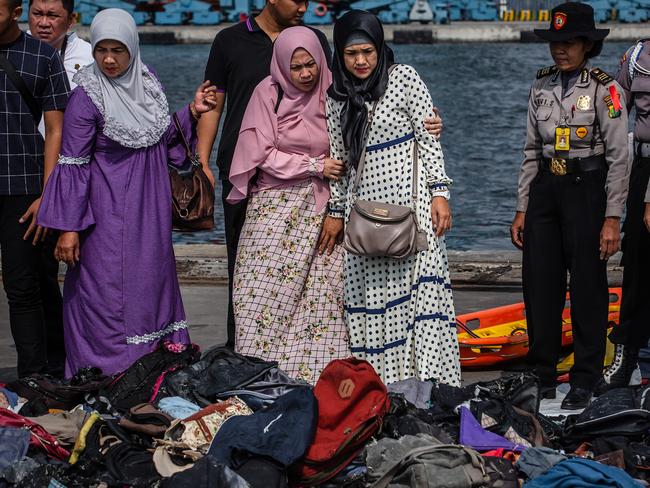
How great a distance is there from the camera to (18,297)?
20.4 feet

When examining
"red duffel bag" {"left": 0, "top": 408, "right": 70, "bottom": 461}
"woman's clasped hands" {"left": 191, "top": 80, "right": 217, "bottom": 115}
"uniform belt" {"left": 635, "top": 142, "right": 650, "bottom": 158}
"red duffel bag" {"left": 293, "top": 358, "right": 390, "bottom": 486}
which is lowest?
"red duffel bag" {"left": 0, "top": 408, "right": 70, "bottom": 461}

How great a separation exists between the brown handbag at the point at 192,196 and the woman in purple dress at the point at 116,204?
4cm

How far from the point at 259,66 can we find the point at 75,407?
1.97m

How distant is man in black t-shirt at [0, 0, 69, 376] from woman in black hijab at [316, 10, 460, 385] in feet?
4.38

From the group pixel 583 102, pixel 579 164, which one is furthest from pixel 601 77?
pixel 579 164

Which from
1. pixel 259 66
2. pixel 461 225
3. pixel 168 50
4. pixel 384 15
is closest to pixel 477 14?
pixel 384 15

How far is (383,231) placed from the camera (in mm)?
5883

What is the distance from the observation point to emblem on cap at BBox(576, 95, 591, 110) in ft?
19.7

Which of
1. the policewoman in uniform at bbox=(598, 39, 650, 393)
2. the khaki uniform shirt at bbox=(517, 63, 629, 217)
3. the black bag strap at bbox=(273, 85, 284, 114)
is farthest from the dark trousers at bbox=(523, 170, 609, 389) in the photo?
the black bag strap at bbox=(273, 85, 284, 114)

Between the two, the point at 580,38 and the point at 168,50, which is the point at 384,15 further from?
the point at 580,38

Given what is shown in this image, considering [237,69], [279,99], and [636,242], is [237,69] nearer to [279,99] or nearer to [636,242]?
[279,99]

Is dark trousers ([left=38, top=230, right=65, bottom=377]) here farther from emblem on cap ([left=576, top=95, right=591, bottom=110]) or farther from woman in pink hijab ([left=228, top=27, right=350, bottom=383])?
emblem on cap ([left=576, top=95, right=591, bottom=110])

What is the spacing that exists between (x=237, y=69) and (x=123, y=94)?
738 millimetres

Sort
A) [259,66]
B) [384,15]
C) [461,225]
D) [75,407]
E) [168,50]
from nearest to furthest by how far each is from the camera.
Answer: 1. [75,407]
2. [259,66]
3. [461,225]
4. [168,50]
5. [384,15]
